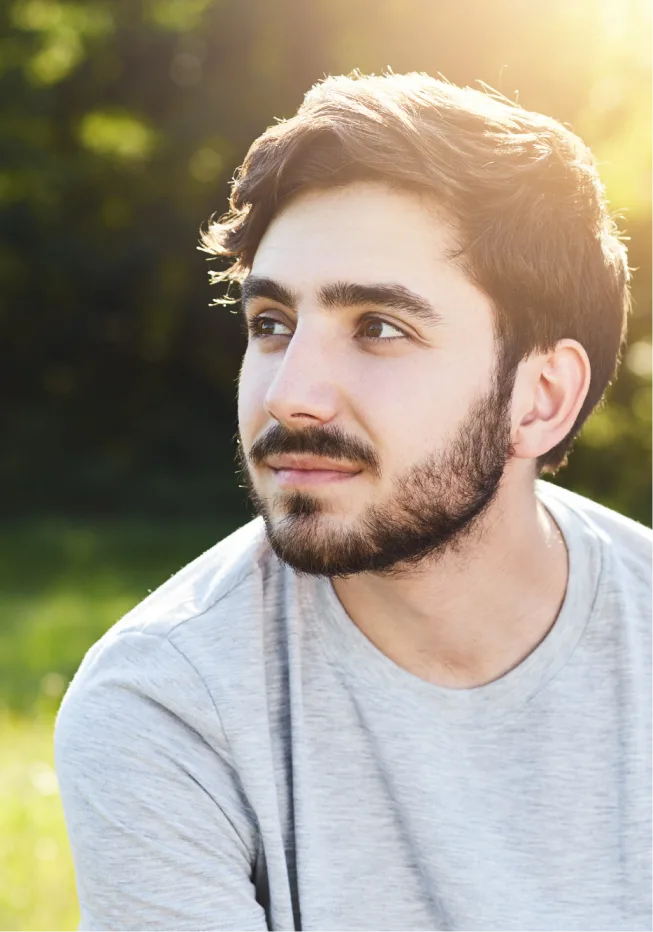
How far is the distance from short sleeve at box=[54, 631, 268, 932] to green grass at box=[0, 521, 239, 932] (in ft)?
5.31

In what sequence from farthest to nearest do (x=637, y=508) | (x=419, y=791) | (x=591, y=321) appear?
1. (x=637, y=508)
2. (x=591, y=321)
3. (x=419, y=791)

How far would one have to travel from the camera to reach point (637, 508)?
1349 centimetres

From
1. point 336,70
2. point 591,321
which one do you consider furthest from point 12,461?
point 591,321

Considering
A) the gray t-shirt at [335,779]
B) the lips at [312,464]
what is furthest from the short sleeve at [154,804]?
the lips at [312,464]

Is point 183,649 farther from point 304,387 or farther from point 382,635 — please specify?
point 304,387

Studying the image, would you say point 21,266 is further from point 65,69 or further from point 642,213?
point 642,213

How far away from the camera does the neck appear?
252 cm

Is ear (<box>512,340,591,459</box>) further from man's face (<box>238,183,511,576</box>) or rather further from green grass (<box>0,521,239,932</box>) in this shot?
green grass (<box>0,521,239,932</box>)

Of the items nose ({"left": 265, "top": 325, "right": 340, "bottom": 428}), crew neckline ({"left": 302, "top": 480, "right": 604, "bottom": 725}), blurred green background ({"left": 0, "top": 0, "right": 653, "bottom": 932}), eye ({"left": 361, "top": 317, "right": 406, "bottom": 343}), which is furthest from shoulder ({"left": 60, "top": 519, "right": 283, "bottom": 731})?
blurred green background ({"left": 0, "top": 0, "right": 653, "bottom": 932})

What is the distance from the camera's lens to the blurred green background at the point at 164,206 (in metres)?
13.6

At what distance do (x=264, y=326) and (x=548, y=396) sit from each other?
74 cm

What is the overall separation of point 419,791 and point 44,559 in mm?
10850

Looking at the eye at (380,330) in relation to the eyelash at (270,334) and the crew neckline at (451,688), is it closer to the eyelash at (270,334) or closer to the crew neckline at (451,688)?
the eyelash at (270,334)

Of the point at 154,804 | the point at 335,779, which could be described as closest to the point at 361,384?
the point at 335,779
